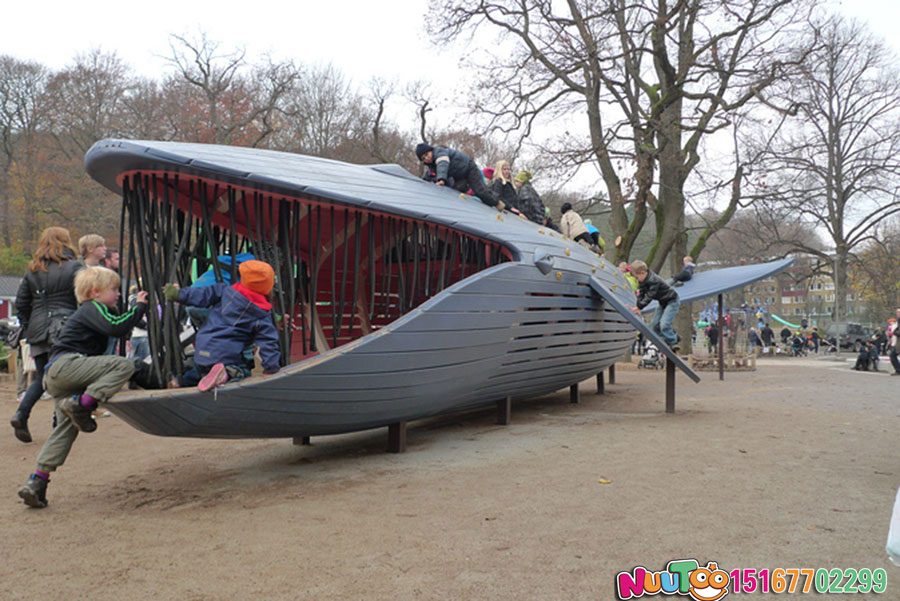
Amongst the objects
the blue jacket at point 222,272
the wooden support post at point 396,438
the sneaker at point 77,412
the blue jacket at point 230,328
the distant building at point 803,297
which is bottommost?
the wooden support post at point 396,438

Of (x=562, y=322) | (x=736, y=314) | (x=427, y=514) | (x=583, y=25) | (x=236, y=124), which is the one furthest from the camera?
(x=236, y=124)

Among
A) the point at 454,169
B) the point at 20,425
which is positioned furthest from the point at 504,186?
the point at 20,425

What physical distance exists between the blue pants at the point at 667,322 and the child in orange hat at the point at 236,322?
21.0 feet

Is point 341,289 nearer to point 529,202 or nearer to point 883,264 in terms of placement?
point 529,202

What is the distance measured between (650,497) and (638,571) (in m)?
1.32

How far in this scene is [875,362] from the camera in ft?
57.2

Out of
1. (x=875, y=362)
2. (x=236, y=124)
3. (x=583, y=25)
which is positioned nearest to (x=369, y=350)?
(x=583, y=25)

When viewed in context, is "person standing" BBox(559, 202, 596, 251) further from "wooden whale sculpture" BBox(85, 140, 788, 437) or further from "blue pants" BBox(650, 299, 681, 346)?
"wooden whale sculpture" BBox(85, 140, 788, 437)

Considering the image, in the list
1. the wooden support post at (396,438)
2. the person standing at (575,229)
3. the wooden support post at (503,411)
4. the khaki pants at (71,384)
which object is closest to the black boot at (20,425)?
the khaki pants at (71,384)

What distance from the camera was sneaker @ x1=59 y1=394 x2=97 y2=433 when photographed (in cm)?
404

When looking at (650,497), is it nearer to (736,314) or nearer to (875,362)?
(875,362)

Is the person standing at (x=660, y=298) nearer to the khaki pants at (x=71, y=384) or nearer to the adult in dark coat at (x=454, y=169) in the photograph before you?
the adult in dark coat at (x=454, y=169)

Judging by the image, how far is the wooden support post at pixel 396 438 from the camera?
5825 mm

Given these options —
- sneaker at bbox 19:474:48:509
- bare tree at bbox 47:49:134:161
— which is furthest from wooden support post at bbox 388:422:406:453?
bare tree at bbox 47:49:134:161
